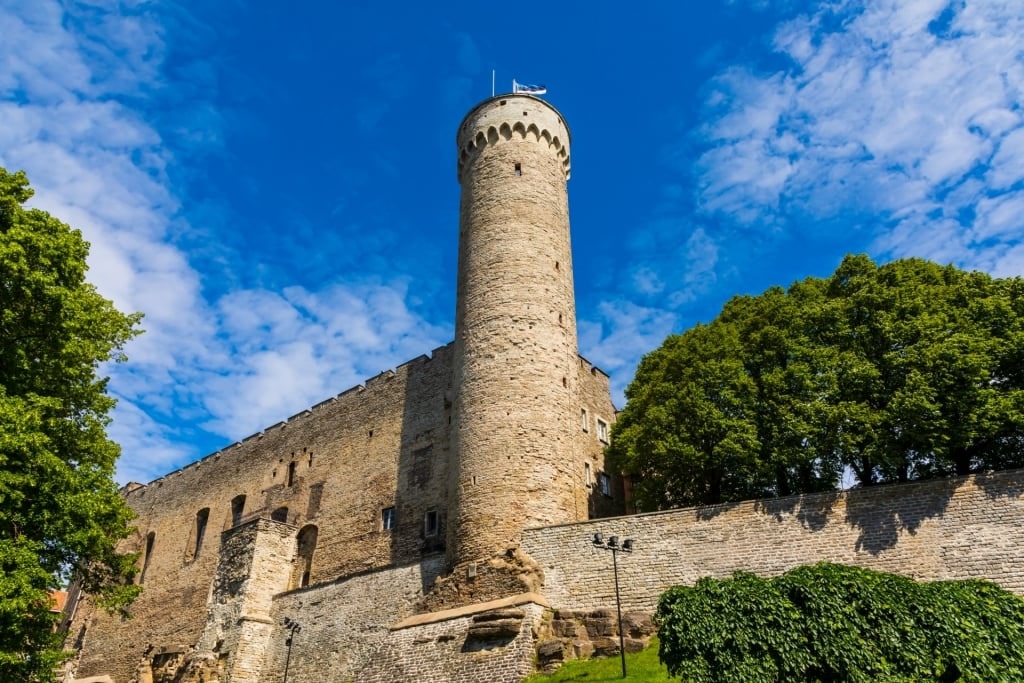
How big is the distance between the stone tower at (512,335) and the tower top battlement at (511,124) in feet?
0.15

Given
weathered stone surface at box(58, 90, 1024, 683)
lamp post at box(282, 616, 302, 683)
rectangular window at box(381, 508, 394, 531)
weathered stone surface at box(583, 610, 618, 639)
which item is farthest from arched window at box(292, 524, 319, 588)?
weathered stone surface at box(583, 610, 618, 639)

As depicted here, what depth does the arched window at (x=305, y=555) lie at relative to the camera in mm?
32344

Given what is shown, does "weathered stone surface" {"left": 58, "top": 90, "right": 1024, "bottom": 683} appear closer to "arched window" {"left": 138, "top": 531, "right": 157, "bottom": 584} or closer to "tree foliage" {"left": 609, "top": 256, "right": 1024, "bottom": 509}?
"arched window" {"left": 138, "top": 531, "right": 157, "bottom": 584}

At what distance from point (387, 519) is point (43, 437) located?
15647 millimetres

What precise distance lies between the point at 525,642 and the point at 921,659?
9381mm

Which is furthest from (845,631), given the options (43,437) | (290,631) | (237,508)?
(237,508)

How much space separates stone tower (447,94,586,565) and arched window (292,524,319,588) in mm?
→ 10471

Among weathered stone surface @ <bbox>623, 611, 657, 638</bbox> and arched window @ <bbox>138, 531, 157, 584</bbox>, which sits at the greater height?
arched window @ <bbox>138, 531, 157, 584</bbox>

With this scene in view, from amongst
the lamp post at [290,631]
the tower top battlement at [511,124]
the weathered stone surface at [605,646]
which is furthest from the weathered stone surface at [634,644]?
the tower top battlement at [511,124]

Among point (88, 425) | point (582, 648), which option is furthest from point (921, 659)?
point (88, 425)

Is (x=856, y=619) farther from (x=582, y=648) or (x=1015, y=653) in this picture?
(x=582, y=648)

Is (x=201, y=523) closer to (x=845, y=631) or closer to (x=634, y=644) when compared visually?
(x=634, y=644)

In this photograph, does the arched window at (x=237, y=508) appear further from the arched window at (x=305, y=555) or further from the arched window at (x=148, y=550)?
the arched window at (x=148, y=550)

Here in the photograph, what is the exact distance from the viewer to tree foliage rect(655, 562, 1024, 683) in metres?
14.5
